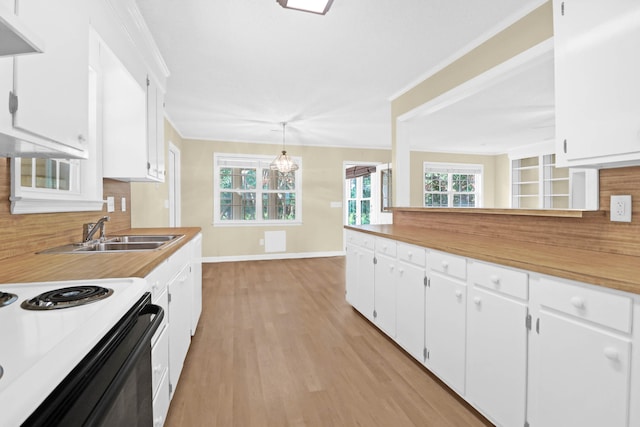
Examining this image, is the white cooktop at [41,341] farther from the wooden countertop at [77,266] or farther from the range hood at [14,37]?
the range hood at [14,37]

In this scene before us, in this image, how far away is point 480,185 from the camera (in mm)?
7820

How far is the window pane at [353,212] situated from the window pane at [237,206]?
10.5 feet

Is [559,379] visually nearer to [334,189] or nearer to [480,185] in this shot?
[334,189]

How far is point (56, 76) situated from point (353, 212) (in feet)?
26.0

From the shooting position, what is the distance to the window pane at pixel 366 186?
8211mm

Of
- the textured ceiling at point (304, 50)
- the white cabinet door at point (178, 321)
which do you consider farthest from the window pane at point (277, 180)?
the white cabinet door at point (178, 321)

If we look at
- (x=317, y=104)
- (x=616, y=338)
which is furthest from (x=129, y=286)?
(x=317, y=104)

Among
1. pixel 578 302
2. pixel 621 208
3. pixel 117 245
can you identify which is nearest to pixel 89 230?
pixel 117 245

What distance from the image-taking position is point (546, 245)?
1840 mm

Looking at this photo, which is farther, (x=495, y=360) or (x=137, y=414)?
(x=495, y=360)

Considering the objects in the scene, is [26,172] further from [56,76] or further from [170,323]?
[170,323]

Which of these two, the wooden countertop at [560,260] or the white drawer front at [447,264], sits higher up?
the wooden countertop at [560,260]

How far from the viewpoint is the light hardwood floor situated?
1.69 meters

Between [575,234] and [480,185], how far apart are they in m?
6.69
